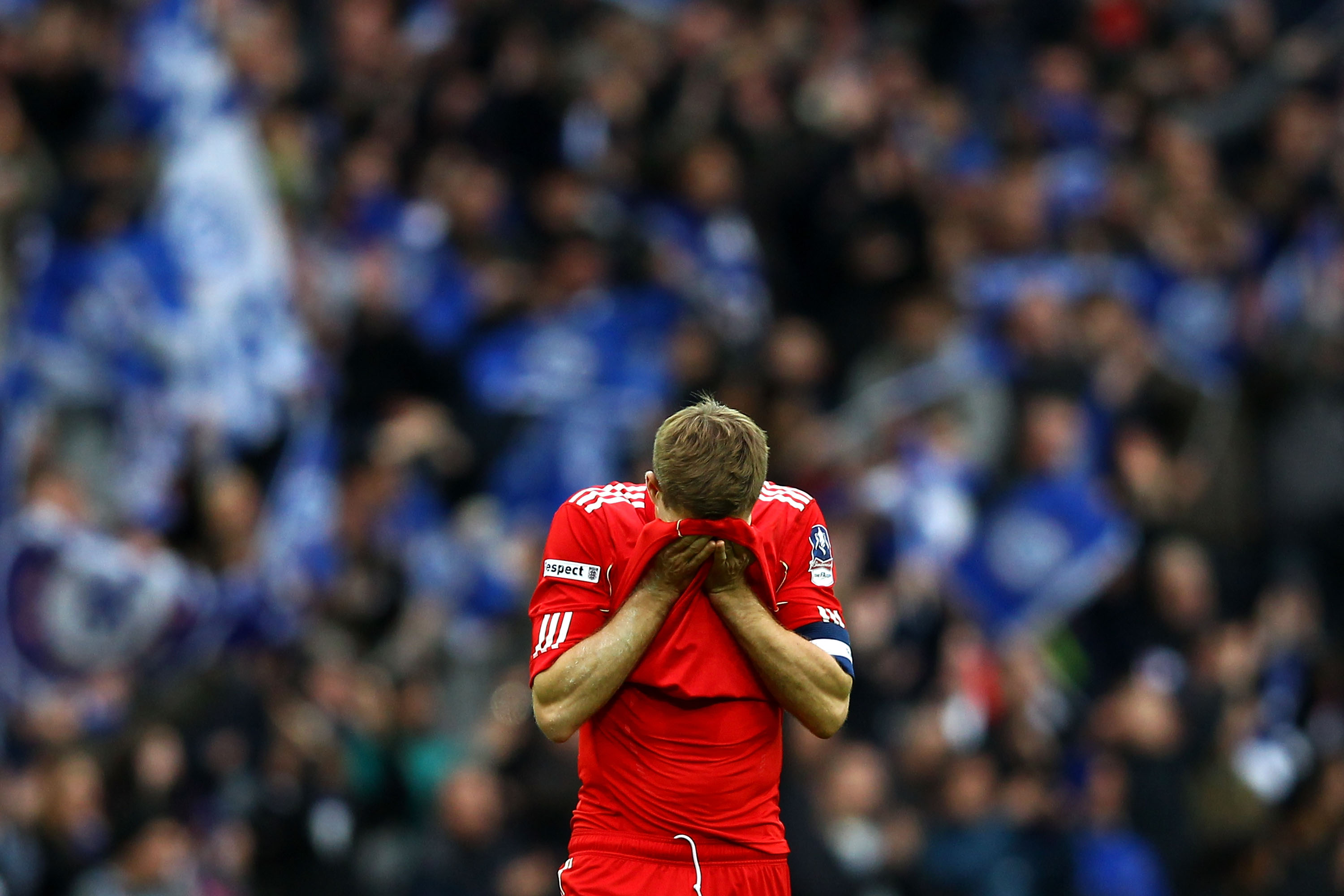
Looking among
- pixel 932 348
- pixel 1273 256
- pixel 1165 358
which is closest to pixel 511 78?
pixel 932 348

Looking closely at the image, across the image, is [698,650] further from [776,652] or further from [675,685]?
[776,652]

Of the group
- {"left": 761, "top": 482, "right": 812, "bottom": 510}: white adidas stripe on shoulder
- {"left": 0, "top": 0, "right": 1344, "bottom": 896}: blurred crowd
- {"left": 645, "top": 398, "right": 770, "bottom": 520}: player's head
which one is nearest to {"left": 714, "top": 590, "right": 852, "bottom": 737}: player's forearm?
{"left": 645, "top": 398, "right": 770, "bottom": 520}: player's head

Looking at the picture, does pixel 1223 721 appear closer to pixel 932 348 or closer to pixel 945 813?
pixel 945 813

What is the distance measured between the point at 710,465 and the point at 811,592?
1.68 feet

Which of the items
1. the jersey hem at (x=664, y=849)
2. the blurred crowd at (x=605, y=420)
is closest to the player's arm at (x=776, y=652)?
the jersey hem at (x=664, y=849)

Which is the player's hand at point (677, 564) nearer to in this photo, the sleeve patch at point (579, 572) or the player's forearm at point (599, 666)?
the player's forearm at point (599, 666)

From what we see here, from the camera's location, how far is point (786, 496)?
180 inches

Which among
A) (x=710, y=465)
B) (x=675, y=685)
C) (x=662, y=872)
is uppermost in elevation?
(x=710, y=465)

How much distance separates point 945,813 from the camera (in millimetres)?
9492

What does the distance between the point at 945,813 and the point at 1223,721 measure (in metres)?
1.64

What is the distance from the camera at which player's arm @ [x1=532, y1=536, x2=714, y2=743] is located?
13.6 feet

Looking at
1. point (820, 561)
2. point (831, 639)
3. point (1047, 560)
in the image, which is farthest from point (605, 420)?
point (831, 639)

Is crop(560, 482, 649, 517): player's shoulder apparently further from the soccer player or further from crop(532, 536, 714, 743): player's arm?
crop(532, 536, 714, 743): player's arm

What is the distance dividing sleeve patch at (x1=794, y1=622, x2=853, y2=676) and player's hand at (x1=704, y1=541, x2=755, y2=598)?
8.4 inches
